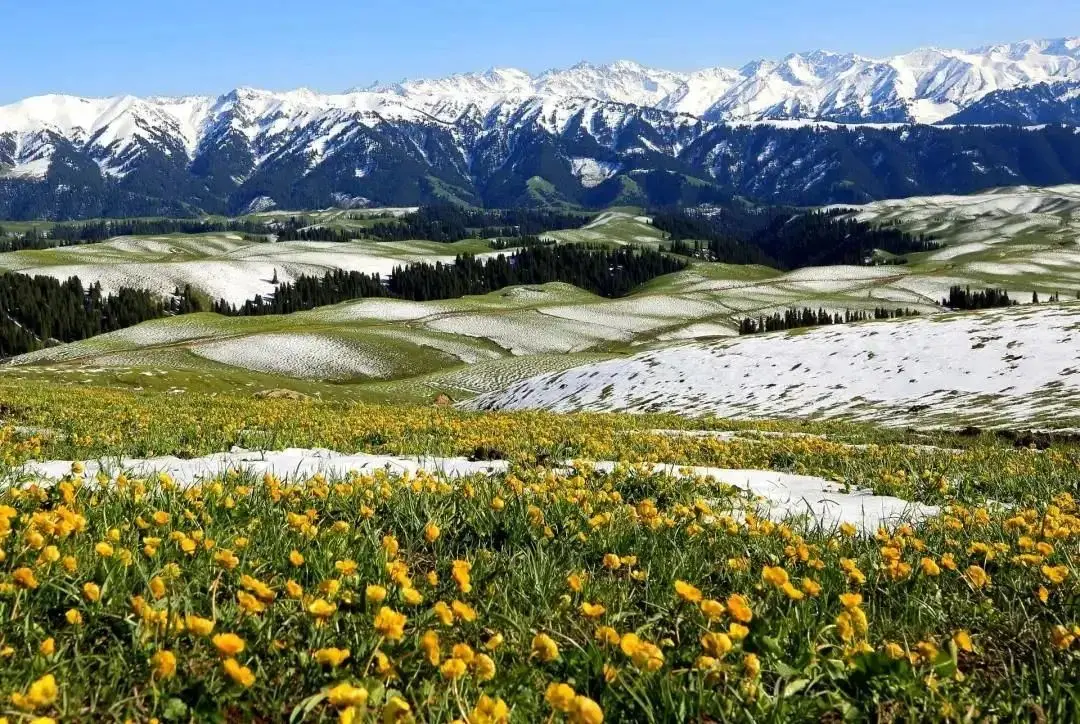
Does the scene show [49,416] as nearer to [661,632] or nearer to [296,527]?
[296,527]

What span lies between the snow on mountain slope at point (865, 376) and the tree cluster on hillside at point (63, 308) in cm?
15671

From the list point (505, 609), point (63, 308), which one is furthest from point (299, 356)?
point (63, 308)

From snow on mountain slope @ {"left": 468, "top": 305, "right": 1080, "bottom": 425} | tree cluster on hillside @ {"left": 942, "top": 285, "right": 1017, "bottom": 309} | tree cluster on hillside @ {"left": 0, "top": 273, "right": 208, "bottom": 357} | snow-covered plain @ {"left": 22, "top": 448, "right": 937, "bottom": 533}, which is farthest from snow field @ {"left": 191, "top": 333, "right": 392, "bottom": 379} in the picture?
tree cluster on hillside @ {"left": 942, "top": 285, "right": 1017, "bottom": 309}

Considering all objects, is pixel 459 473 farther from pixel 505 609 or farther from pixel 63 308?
pixel 63 308

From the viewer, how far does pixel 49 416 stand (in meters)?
18.0

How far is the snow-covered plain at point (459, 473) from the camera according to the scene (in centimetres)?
812

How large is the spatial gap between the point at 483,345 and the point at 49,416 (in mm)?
97360

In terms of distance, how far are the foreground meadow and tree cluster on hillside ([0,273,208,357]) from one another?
19179cm

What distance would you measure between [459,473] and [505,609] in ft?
18.4

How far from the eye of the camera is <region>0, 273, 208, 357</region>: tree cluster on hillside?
175m

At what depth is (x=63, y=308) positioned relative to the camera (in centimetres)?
18088

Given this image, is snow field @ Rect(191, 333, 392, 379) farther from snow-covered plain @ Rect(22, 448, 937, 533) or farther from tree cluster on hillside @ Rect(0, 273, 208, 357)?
tree cluster on hillside @ Rect(0, 273, 208, 357)

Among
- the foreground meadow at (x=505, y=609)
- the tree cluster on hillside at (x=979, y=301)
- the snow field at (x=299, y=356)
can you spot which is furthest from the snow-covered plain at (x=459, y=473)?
the tree cluster on hillside at (x=979, y=301)

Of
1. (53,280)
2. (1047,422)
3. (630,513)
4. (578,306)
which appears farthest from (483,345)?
(53,280)
